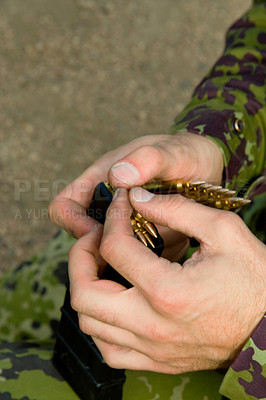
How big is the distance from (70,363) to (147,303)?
264 mm

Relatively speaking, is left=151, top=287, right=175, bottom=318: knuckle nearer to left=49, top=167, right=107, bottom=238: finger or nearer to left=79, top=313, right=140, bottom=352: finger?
left=79, top=313, right=140, bottom=352: finger

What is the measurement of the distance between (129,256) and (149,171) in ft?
0.65

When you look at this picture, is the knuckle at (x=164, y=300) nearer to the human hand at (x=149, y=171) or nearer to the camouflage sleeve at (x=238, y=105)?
the human hand at (x=149, y=171)

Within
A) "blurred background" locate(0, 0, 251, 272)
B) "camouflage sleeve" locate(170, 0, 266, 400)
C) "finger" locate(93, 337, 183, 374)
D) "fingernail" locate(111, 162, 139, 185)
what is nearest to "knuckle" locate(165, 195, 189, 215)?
"fingernail" locate(111, 162, 139, 185)

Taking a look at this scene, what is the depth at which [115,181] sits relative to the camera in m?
0.86

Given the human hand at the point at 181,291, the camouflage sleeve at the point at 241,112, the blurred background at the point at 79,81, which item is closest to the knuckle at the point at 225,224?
the human hand at the point at 181,291

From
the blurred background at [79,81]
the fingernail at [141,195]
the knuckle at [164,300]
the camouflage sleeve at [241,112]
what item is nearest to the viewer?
the knuckle at [164,300]

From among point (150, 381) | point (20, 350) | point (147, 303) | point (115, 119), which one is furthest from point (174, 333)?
point (115, 119)

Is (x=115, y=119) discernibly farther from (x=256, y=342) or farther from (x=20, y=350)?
(x=256, y=342)

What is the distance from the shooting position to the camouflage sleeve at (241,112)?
3.67ft

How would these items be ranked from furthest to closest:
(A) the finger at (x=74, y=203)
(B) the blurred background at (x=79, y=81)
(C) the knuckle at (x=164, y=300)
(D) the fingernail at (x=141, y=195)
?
(B) the blurred background at (x=79, y=81) < (A) the finger at (x=74, y=203) < (D) the fingernail at (x=141, y=195) < (C) the knuckle at (x=164, y=300)

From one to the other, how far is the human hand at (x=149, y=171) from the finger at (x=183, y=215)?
87mm

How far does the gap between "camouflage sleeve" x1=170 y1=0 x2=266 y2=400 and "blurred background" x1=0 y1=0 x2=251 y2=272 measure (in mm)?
1258

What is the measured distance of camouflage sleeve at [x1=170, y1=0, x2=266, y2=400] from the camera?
1.12 metres
